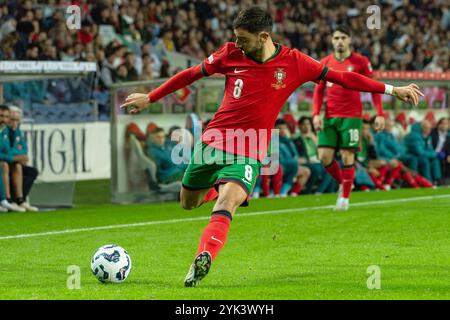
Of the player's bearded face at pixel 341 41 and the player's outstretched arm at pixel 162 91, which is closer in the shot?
the player's outstretched arm at pixel 162 91

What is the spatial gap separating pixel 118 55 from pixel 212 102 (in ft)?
12.3

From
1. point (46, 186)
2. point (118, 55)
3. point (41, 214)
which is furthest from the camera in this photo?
point (118, 55)

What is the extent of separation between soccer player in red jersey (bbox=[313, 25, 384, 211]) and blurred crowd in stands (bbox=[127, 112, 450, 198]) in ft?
9.65

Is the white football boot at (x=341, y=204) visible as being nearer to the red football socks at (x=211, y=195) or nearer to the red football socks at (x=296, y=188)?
the red football socks at (x=296, y=188)

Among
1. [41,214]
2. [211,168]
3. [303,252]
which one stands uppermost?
[211,168]

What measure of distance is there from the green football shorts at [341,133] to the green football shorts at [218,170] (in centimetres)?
636

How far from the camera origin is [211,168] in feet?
29.0

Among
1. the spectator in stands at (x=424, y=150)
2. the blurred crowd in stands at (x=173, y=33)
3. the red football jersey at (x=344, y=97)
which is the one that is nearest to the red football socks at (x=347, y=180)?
the red football jersey at (x=344, y=97)

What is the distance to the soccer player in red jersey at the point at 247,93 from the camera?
28.3 ft

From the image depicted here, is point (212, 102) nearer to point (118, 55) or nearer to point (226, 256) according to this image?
point (118, 55)

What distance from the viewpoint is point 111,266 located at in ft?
27.3

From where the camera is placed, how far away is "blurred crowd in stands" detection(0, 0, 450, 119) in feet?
66.4

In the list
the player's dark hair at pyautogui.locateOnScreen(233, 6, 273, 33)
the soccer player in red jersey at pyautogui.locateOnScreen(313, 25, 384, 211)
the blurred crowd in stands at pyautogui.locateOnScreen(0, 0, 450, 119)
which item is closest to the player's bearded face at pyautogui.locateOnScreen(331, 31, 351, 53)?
the soccer player in red jersey at pyautogui.locateOnScreen(313, 25, 384, 211)

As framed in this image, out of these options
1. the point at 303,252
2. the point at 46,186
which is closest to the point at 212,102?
the point at 46,186
